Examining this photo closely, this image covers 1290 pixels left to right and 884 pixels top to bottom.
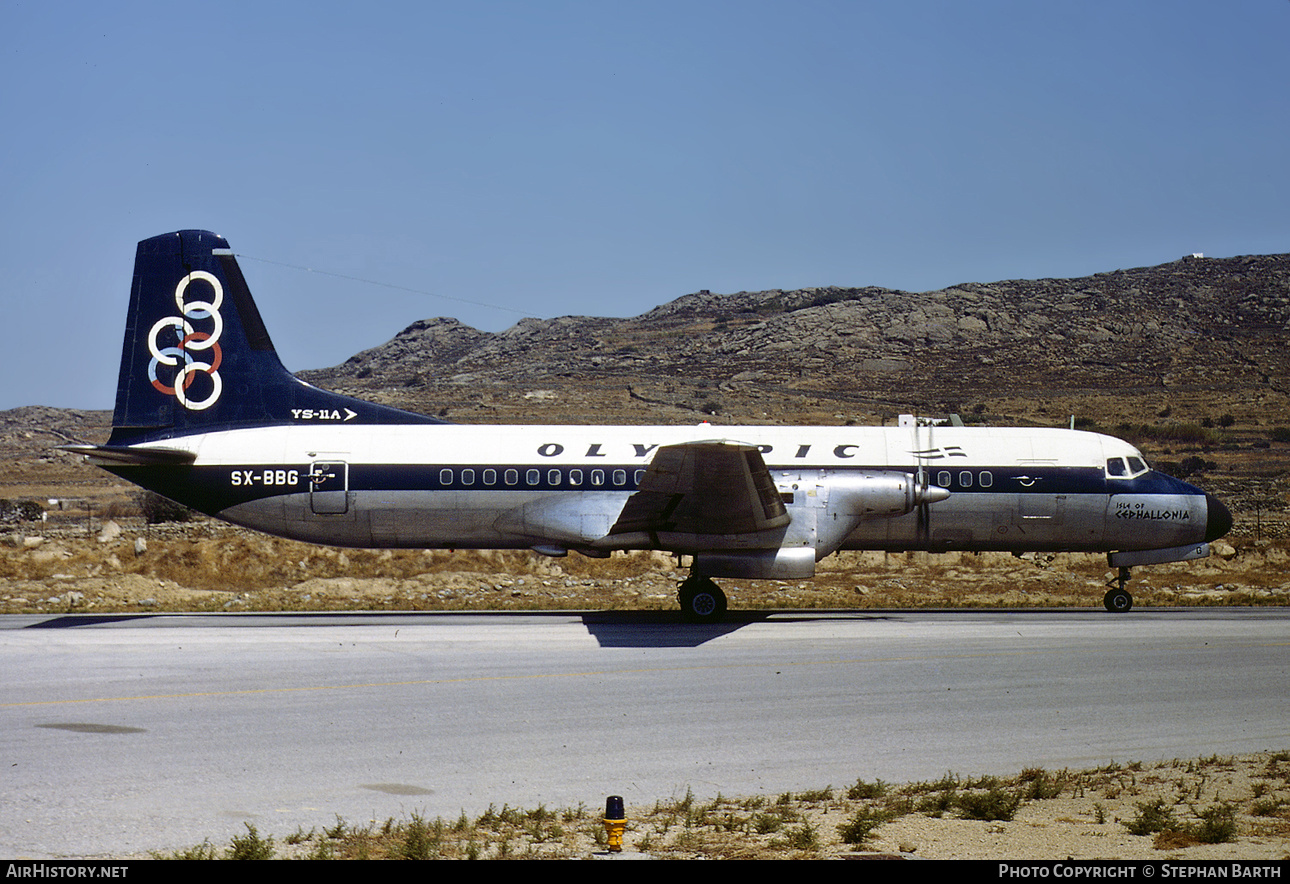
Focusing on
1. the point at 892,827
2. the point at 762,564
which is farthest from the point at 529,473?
the point at 892,827

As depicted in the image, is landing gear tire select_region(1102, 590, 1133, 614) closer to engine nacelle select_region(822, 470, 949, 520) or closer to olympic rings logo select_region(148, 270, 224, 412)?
engine nacelle select_region(822, 470, 949, 520)

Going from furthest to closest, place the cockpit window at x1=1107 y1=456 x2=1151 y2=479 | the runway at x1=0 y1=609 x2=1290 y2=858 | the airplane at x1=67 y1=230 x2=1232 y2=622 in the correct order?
the cockpit window at x1=1107 y1=456 x2=1151 y2=479 → the airplane at x1=67 y1=230 x2=1232 y2=622 → the runway at x1=0 y1=609 x2=1290 y2=858

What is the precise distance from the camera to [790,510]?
2117 cm

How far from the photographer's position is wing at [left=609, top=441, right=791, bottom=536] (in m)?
18.8

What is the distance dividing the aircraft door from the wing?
19.4 ft

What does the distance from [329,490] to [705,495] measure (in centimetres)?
817

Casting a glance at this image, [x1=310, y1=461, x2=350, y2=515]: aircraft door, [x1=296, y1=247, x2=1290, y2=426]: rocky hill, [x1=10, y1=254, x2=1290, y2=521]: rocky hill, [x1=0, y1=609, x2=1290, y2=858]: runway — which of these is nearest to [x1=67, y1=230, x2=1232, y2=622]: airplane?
[x1=310, y1=461, x2=350, y2=515]: aircraft door

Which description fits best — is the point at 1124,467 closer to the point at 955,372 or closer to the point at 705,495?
the point at 705,495

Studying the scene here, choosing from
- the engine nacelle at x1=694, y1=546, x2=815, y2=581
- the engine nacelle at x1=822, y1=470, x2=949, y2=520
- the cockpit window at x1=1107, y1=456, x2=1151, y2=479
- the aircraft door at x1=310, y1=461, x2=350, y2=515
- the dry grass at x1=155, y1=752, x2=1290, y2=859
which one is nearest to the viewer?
the dry grass at x1=155, y1=752, x2=1290, y2=859

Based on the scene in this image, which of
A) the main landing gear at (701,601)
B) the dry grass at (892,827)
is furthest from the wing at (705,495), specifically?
the dry grass at (892,827)

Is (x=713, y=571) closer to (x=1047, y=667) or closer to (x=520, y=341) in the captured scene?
(x=1047, y=667)
